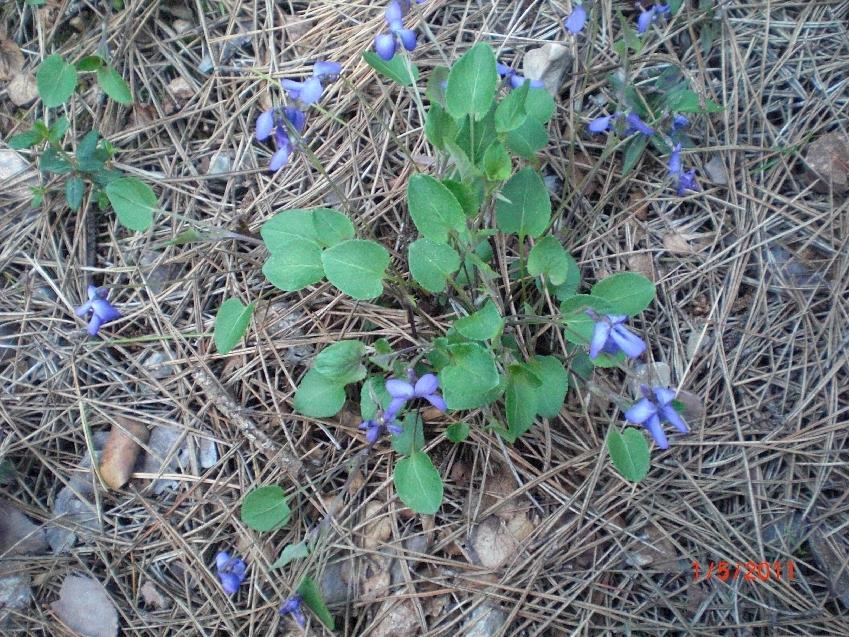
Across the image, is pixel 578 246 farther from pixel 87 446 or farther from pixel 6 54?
pixel 6 54

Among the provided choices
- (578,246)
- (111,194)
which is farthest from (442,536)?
(111,194)

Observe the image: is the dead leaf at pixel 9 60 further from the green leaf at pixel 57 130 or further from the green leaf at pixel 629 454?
the green leaf at pixel 629 454

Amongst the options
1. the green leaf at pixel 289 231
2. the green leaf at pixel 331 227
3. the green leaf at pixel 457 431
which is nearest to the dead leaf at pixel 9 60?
the green leaf at pixel 289 231

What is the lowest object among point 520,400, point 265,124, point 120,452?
point 120,452

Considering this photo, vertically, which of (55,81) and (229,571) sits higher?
(55,81)

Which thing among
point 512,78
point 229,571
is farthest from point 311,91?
point 229,571

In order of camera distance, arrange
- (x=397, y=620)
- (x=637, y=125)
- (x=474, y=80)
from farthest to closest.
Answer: (x=637, y=125) < (x=397, y=620) < (x=474, y=80)
